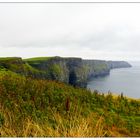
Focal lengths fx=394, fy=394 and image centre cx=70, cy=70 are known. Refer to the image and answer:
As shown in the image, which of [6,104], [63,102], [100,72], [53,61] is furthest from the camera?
[100,72]

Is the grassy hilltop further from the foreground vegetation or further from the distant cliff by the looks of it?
the distant cliff

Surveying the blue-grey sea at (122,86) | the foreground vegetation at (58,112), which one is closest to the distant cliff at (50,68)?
the blue-grey sea at (122,86)

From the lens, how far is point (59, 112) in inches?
355

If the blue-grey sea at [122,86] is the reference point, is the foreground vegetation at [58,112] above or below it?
above

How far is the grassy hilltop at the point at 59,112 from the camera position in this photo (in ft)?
19.2

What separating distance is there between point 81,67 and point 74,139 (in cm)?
8726

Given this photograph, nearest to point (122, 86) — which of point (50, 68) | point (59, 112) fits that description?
point (50, 68)

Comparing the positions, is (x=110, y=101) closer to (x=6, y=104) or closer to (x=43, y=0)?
(x=6, y=104)

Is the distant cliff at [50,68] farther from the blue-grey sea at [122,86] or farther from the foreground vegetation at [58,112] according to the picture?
the foreground vegetation at [58,112]

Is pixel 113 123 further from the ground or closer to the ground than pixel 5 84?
closer to the ground

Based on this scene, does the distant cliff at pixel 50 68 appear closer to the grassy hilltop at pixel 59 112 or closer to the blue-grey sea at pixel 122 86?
the blue-grey sea at pixel 122 86

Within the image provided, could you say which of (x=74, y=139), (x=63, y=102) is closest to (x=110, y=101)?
(x=63, y=102)

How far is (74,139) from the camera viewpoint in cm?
504

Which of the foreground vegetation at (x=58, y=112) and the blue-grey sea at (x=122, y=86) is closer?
the foreground vegetation at (x=58, y=112)
